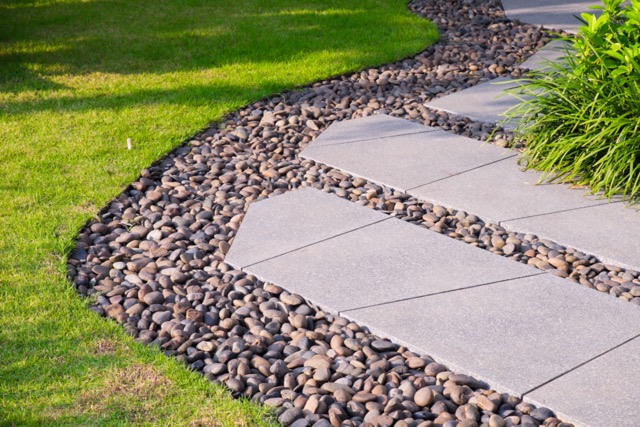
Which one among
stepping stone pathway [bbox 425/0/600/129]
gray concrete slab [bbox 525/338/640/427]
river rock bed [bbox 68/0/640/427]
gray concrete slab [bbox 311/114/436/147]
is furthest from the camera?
stepping stone pathway [bbox 425/0/600/129]

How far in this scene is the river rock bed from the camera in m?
3.00

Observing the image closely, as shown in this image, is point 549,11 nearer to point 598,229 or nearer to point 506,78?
point 506,78

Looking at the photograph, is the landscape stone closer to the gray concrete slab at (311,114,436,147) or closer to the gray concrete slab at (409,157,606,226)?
the gray concrete slab at (409,157,606,226)

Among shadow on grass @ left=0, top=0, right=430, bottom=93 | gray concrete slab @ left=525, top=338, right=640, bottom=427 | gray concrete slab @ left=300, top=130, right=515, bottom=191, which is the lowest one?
gray concrete slab @ left=525, top=338, right=640, bottom=427

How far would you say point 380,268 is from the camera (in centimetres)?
384

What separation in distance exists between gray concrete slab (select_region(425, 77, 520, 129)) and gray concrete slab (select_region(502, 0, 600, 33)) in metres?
1.99

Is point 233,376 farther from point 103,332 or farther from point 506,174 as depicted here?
point 506,174

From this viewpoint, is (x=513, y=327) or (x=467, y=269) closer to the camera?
(x=513, y=327)

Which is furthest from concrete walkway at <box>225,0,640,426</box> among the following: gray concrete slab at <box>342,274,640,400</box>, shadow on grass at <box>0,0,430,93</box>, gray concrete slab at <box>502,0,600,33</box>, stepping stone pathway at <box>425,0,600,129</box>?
gray concrete slab at <box>502,0,600,33</box>

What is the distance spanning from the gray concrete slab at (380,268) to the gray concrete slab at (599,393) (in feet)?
2.48

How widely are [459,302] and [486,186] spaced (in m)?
1.37

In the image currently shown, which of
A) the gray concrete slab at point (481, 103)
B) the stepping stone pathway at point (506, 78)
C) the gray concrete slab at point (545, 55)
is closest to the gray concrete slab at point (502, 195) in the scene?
the stepping stone pathway at point (506, 78)

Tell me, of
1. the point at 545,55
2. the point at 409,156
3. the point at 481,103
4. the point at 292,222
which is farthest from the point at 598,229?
the point at 545,55

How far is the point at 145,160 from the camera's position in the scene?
5.17 meters
